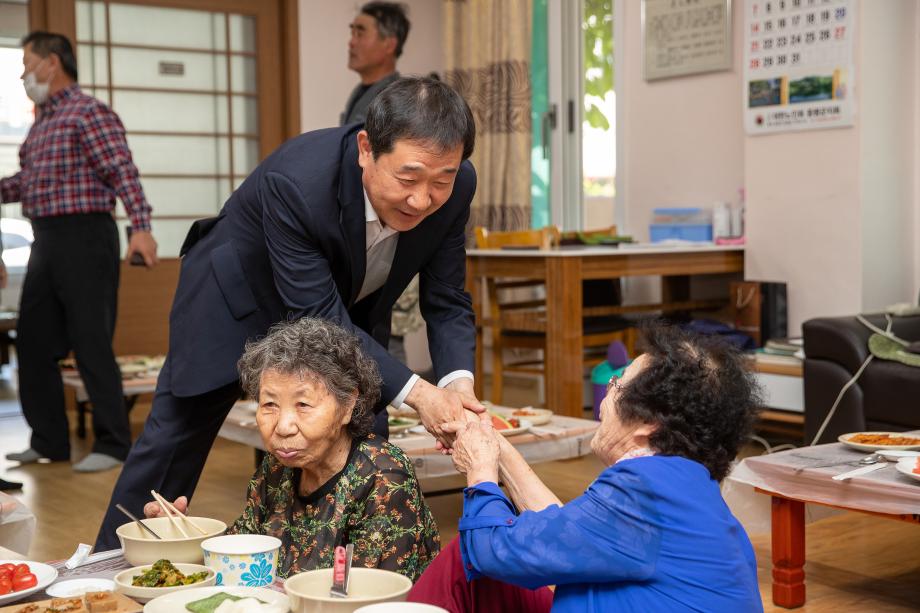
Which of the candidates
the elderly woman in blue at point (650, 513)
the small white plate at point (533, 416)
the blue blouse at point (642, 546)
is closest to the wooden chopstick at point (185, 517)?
the elderly woman in blue at point (650, 513)

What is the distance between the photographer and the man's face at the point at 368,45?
4.13 meters

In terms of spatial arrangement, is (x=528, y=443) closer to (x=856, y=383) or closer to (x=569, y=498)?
(x=569, y=498)

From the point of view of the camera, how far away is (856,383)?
360 cm

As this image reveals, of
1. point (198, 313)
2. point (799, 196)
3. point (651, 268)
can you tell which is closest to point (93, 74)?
point (651, 268)

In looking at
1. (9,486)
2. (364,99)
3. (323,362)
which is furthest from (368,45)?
(323,362)

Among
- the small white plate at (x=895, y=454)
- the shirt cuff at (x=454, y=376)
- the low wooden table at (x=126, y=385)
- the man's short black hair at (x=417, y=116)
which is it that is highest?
the man's short black hair at (x=417, y=116)

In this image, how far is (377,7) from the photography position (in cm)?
416

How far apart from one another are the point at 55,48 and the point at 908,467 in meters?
3.36

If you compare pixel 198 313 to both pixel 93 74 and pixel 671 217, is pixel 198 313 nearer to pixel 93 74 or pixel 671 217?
pixel 671 217

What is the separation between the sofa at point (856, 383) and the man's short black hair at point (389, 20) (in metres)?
1.80

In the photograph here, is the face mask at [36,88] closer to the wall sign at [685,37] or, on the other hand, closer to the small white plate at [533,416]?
the small white plate at [533,416]

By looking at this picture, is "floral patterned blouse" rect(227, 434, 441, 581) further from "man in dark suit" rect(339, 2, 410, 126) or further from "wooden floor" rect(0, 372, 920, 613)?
"man in dark suit" rect(339, 2, 410, 126)

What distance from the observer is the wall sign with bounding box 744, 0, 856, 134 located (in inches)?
171

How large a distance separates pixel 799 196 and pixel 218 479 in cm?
255
